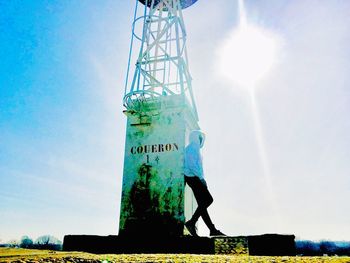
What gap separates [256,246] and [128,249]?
2460 millimetres

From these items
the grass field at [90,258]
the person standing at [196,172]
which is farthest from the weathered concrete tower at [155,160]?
the grass field at [90,258]

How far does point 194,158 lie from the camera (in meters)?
7.22

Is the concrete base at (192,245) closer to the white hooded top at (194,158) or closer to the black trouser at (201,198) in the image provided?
the black trouser at (201,198)

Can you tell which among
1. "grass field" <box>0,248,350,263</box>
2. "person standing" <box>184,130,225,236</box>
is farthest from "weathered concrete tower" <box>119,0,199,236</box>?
"grass field" <box>0,248,350,263</box>

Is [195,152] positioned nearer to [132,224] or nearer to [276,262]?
[132,224]

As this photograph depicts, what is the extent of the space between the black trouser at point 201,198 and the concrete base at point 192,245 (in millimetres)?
1365

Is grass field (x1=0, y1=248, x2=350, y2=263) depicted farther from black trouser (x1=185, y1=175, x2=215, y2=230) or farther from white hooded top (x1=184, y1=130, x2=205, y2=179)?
white hooded top (x1=184, y1=130, x2=205, y2=179)

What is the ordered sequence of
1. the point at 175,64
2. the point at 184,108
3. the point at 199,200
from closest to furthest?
the point at 199,200
the point at 184,108
the point at 175,64

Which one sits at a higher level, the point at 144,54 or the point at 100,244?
the point at 144,54

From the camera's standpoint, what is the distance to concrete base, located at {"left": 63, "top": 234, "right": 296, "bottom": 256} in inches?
186

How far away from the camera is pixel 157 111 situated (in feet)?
28.0

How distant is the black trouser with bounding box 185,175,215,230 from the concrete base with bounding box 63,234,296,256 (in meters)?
1.36

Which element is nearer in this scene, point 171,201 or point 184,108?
point 171,201

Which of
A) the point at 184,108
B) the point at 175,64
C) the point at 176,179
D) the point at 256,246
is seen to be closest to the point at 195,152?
the point at 176,179
